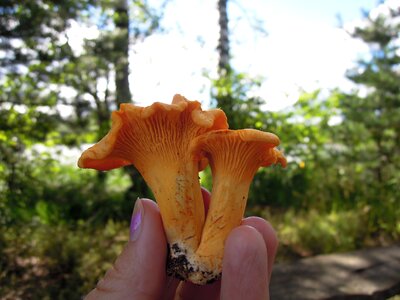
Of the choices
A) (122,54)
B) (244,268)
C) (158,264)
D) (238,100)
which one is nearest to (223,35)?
(238,100)

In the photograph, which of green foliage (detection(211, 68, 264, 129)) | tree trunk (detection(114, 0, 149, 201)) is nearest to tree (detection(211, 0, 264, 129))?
green foliage (detection(211, 68, 264, 129))

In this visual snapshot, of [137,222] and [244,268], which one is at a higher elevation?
[137,222]

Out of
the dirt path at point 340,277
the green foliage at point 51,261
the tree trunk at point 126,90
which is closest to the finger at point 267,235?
the dirt path at point 340,277

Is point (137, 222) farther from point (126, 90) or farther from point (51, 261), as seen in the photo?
point (126, 90)

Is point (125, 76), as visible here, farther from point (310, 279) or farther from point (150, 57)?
point (310, 279)

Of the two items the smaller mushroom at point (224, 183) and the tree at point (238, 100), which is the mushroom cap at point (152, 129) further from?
the tree at point (238, 100)

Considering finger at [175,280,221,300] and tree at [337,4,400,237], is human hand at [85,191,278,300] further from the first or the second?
tree at [337,4,400,237]

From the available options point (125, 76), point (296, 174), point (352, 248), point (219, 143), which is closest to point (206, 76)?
point (125, 76)
